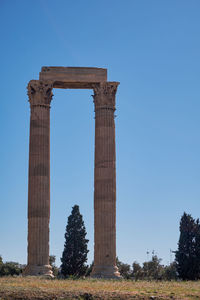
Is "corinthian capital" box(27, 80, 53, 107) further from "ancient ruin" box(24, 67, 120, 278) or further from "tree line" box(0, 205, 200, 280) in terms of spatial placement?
"tree line" box(0, 205, 200, 280)

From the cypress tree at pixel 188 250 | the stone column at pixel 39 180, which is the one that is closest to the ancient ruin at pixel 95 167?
the stone column at pixel 39 180

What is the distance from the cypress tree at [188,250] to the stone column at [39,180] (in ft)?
75.1

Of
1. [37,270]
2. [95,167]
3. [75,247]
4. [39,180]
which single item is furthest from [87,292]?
[75,247]

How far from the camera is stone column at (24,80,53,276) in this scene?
4919 cm

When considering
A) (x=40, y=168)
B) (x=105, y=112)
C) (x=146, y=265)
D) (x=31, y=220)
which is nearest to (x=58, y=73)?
(x=105, y=112)

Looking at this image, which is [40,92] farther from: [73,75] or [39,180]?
[39,180]

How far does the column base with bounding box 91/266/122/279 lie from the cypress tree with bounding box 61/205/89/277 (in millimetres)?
21548

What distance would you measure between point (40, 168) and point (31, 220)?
446cm

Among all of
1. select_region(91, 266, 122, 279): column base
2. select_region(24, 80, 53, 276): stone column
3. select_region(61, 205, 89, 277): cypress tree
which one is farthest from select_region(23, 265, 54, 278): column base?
select_region(61, 205, 89, 277): cypress tree

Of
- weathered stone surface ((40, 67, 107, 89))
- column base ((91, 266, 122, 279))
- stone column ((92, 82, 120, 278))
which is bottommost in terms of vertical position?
column base ((91, 266, 122, 279))

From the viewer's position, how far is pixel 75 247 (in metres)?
73.1

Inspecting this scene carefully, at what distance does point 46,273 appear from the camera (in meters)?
48.5

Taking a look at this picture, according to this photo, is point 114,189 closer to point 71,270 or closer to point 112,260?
point 112,260

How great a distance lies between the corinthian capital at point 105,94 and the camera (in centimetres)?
5325
